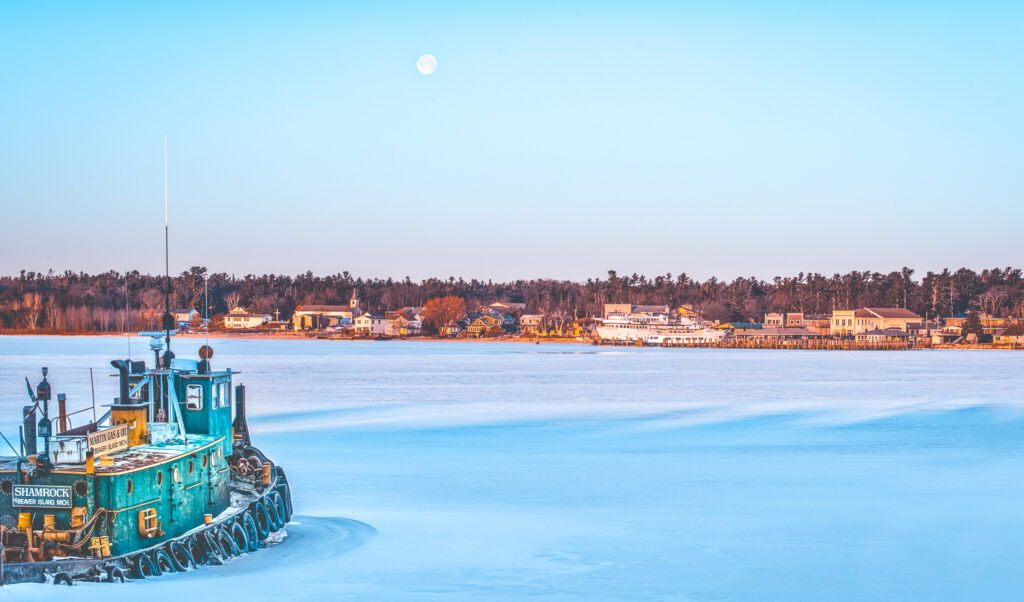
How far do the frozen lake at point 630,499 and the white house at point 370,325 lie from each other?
119 meters

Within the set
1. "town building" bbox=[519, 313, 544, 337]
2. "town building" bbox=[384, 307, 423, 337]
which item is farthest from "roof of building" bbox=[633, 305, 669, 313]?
"town building" bbox=[384, 307, 423, 337]

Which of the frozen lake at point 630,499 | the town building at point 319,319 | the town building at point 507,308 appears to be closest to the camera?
the frozen lake at point 630,499

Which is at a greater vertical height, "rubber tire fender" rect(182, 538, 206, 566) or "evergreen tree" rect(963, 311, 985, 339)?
"evergreen tree" rect(963, 311, 985, 339)

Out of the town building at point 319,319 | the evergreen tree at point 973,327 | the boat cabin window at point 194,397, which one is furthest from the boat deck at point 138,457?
the town building at point 319,319

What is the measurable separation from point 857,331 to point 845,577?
441ft

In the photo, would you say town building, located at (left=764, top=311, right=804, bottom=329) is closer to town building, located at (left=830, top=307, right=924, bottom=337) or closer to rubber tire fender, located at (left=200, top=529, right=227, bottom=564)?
town building, located at (left=830, top=307, right=924, bottom=337)

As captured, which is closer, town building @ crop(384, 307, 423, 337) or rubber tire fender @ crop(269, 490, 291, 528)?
rubber tire fender @ crop(269, 490, 291, 528)

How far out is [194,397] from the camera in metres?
17.4

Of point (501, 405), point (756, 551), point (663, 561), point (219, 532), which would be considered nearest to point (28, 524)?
point (219, 532)

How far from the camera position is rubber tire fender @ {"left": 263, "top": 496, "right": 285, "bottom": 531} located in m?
17.6

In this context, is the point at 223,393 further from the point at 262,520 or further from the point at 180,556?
the point at 180,556

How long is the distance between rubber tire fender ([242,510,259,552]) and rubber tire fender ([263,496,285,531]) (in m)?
0.88

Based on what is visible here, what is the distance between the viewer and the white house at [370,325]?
167000 millimetres

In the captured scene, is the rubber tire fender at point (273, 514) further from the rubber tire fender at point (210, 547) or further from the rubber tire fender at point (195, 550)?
the rubber tire fender at point (195, 550)
